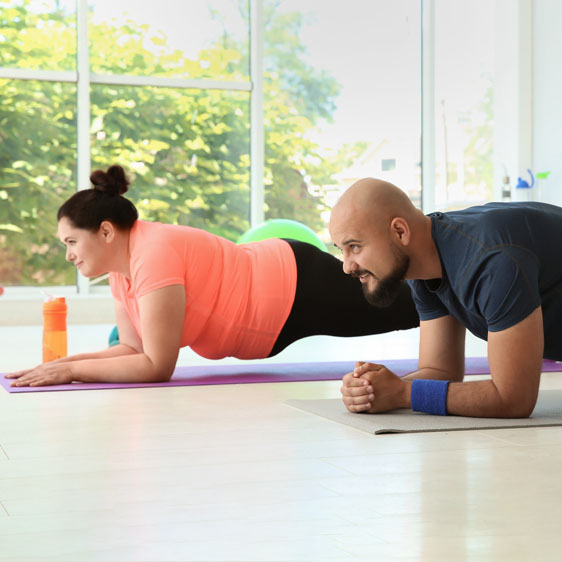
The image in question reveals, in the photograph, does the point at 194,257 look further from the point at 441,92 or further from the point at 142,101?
the point at 441,92

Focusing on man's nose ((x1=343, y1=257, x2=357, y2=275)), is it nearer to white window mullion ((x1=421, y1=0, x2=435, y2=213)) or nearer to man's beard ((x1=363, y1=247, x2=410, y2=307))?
man's beard ((x1=363, y1=247, x2=410, y2=307))

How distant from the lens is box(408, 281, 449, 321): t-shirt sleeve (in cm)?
201

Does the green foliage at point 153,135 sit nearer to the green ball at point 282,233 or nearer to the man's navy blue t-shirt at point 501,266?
the green ball at point 282,233

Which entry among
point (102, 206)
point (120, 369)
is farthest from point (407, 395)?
point (102, 206)

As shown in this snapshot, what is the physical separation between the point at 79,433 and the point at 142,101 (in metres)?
4.49

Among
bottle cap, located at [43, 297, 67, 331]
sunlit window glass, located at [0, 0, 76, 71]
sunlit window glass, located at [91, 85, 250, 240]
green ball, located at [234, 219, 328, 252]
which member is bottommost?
bottle cap, located at [43, 297, 67, 331]

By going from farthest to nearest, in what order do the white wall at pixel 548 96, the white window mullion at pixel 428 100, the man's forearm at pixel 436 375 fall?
the white window mullion at pixel 428 100, the white wall at pixel 548 96, the man's forearm at pixel 436 375

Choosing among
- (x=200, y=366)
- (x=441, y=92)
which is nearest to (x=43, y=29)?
(x=441, y=92)

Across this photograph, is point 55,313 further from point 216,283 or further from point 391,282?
point 391,282

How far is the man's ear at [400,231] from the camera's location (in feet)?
5.93

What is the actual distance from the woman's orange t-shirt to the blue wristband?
2.66ft

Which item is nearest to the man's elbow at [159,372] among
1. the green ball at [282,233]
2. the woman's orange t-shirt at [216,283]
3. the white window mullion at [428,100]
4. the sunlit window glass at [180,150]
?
the woman's orange t-shirt at [216,283]

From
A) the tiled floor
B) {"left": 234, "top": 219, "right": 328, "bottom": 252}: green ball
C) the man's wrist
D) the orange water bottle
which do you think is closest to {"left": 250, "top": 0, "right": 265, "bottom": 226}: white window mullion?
{"left": 234, "top": 219, "right": 328, "bottom": 252}: green ball

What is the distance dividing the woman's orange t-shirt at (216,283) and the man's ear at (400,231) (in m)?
0.84
